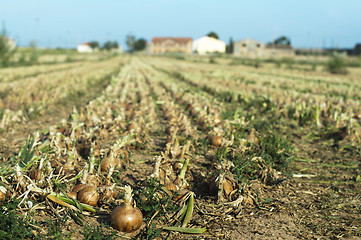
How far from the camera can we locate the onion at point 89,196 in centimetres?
295

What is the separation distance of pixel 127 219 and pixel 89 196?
0.57 m

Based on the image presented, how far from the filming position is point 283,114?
25.2 feet

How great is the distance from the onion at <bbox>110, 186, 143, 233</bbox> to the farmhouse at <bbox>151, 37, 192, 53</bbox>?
9060 centimetres

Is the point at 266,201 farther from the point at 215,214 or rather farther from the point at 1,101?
the point at 1,101

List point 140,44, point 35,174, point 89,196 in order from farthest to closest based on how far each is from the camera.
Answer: point 140,44 < point 35,174 < point 89,196

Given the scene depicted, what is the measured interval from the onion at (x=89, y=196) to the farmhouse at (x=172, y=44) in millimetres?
90277

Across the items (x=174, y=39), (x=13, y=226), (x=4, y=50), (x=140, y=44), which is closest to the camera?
(x=13, y=226)

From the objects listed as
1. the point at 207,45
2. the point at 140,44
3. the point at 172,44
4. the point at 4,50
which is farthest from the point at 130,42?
the point at 4,50

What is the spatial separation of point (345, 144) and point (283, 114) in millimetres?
2326

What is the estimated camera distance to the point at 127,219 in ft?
8.49

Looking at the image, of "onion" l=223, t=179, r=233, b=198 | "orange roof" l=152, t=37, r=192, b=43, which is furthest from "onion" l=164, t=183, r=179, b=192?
"orange roof" l=152, t=37, r=192, b=43

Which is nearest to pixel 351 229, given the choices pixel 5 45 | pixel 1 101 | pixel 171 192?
pixel 171 192

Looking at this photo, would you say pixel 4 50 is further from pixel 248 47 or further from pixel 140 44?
pixel 140 44

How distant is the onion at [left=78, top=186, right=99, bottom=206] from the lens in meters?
2.95
